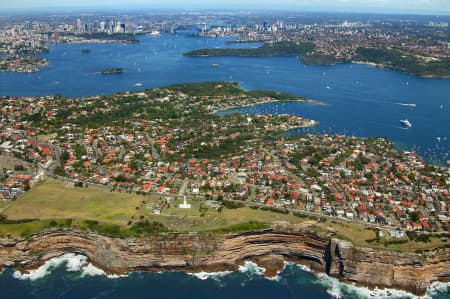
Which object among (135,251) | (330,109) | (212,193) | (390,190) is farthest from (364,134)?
(135,251)

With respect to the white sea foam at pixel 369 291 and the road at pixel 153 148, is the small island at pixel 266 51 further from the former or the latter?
the white sea foam at pixel 369 291

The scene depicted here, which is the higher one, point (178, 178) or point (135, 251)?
point (178, 178)

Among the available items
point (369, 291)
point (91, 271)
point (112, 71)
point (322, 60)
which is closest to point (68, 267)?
point (91, 271)

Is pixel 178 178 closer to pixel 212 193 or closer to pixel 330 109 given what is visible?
pixel 212 193

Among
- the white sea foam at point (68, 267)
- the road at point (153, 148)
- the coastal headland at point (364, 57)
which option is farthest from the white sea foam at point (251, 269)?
the coastal headland at point (364, 57)

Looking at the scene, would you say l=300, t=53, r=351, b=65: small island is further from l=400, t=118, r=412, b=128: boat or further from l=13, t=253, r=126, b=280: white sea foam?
l=13, t=253, r=126, b=280: white sea foam

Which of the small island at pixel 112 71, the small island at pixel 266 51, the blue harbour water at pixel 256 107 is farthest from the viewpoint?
the small island at pixel 266 51

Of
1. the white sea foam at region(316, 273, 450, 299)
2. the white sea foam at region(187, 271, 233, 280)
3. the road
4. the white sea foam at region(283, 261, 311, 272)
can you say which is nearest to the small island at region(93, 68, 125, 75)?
the road
